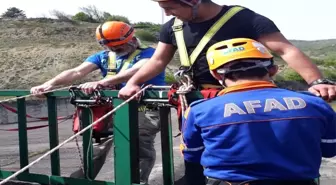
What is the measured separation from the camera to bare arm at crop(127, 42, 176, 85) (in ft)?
15.3

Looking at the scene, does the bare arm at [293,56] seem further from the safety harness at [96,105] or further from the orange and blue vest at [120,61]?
the orange and blue vest at [120,61]

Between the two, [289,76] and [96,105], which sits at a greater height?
[96,105]

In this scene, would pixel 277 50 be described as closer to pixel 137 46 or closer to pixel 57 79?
pixel 137 46

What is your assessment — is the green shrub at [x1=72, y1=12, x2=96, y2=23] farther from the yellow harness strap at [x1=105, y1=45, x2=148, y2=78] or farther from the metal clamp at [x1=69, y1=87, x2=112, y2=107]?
the metal clamp at [x1=69, y1=87, x2=112, y2=107]

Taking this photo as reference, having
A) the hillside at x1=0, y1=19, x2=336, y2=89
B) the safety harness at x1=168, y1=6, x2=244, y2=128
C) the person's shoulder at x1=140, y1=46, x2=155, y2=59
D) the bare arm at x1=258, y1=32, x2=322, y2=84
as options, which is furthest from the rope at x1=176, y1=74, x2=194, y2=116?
the hillside at x1=0, y1=19, x2=336, y2=89

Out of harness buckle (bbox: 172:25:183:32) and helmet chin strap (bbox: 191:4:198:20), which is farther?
harness buckle (bbox: 172:25:183:32)

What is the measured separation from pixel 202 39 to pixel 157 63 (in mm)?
610

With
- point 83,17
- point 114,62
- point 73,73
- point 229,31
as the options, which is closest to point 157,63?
point 229,31

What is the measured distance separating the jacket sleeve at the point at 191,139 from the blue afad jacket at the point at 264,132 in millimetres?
112

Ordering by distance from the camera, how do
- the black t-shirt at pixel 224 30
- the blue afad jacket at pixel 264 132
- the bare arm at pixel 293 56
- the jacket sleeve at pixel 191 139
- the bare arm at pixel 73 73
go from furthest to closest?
1. the bare arm at pixel 73 73
2. the black t-shirt at pixel 224 30
3. the bare arm at pixel 293 56
4. the jacket sleeve at pixel 191 139
5. the blue afad jacket at pixel 264 132

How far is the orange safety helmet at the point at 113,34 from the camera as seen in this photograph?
6.03 m

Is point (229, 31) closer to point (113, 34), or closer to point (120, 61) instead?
point (113, 34)

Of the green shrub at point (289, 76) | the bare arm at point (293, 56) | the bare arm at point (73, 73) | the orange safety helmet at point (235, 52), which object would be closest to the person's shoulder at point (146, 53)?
the bare arm at point (73, 73)

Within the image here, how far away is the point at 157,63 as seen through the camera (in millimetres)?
4715
